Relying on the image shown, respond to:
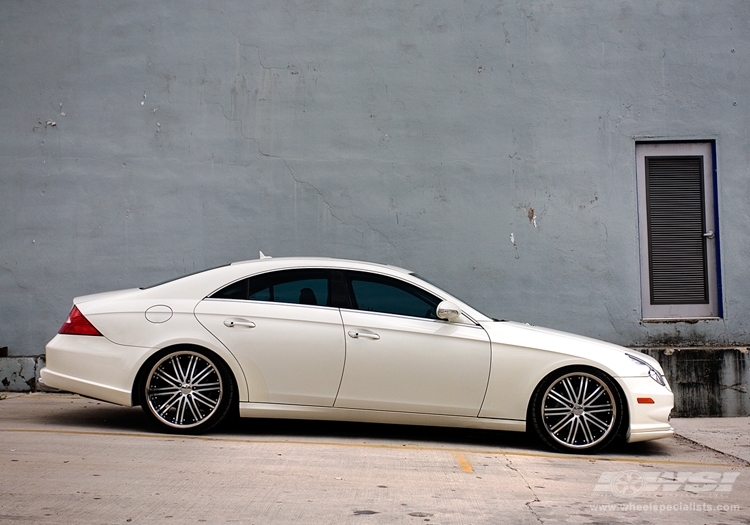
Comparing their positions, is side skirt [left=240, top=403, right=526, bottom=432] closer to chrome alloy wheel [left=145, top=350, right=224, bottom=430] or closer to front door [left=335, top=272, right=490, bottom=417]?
front door [left=335, top=272, right=490, bottom=417]

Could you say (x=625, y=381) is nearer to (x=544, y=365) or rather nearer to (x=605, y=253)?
(x=544, y=365)

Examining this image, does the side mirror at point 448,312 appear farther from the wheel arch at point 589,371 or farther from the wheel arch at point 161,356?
the wheel arch at point 161,356

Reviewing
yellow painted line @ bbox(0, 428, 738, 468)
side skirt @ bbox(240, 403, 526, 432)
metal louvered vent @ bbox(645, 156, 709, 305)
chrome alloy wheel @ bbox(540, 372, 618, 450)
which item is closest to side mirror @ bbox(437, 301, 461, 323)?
side skirt @ bbox(240, 403, 526, 432)

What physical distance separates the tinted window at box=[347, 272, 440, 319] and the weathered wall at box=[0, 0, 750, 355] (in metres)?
2.76

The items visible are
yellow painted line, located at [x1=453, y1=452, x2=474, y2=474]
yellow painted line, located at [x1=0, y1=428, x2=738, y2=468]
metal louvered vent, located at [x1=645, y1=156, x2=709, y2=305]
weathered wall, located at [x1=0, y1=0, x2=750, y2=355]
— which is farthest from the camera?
metal louvered vent, located at [x1=645, y1=156, x2=709, y2=305]

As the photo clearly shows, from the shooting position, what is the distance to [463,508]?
4.58 metres

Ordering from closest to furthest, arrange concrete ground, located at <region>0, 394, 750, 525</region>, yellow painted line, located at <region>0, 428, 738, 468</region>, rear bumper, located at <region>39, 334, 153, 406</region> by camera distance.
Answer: concrete ground, located at <region>0, 394, 750, 525</region> → yellow painted line, located at <region>0, 428, 738, 468</region> → rear bumper, located at <region>39, 334, 153, 406</region>

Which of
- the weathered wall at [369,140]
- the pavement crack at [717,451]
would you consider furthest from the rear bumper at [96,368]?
the pavement crack at [717,451]

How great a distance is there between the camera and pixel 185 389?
653 centimetres

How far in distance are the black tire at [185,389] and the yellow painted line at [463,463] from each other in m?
1.86

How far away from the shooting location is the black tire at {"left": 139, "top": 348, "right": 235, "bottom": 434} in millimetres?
6508

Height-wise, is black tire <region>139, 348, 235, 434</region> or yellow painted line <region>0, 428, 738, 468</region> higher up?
black tire <region>139, 348, 235, 434</region>

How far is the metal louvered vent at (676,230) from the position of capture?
32.3 feet

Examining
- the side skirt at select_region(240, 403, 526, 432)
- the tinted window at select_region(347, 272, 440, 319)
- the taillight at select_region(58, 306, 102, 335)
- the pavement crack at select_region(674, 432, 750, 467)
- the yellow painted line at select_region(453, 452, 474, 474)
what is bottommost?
the pavement crack at select_region(674, 432, 750, 467)
